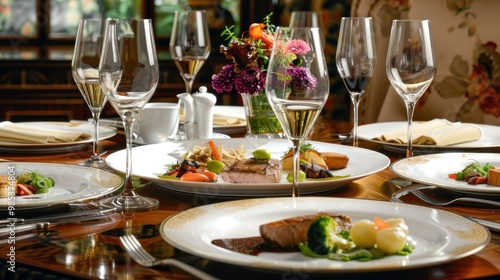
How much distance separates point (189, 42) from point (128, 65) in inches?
44.7

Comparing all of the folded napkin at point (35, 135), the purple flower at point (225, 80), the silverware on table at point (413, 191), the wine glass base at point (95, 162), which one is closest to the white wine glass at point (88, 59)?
the wine glass base at point (95, 162)

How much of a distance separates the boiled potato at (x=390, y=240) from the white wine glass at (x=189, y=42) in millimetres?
1450

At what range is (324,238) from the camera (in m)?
1.02

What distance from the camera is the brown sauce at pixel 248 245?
106cm

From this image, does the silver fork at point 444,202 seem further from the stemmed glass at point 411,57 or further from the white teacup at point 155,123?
the white teacup at point 155,123

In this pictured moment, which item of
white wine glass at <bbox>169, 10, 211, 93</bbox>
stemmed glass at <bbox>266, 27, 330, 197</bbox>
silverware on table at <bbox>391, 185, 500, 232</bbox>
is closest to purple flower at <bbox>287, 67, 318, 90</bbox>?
stemmed glass at <bbox>266, 27, 330, 197</bbox>

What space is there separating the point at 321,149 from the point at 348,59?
202 mm

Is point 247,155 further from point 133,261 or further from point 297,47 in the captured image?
point 133,261

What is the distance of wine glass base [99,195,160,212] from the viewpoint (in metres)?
1.33

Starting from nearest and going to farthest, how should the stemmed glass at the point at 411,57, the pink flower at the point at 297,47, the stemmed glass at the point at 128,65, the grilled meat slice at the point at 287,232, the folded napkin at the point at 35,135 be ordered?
1. the grilled meat slice at the point at 287,232
2. the pink flower at the point at 297,47
3. the stemmed glass at the point at 128,65
4. the stemmed glass at the point at 411,57
5. the folded napkin at the point at 35,135

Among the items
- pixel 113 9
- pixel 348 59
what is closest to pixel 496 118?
pixel 348 59

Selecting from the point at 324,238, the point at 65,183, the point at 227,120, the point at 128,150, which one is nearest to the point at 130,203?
the point at 128,150

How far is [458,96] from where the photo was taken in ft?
9.47

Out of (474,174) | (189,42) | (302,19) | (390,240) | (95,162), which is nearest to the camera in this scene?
(390,240)
